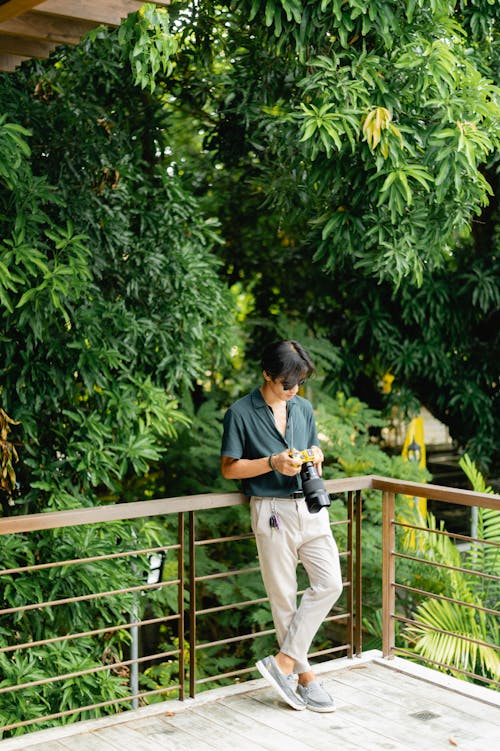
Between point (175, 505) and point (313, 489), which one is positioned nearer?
point (313, 489)

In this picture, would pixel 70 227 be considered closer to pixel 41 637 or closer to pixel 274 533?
pixel 274 533

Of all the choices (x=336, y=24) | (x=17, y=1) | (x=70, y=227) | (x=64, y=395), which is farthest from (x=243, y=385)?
(x=17, y=1)

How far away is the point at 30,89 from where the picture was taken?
18.0ft

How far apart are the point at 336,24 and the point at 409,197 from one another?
89 cm

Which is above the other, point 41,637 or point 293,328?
point 293,328

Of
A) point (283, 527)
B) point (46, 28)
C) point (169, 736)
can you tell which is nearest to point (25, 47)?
point (46, 28)

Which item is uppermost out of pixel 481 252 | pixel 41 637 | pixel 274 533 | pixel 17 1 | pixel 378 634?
pixel 17 1

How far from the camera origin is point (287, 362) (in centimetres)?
363

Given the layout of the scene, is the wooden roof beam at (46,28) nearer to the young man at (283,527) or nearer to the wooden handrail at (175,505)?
the young man at (283,527)

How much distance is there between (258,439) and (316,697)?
1.11 meters

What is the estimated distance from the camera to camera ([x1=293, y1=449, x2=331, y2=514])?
3.61m

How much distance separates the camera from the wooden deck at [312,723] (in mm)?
3439

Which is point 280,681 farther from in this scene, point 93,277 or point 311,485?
point 93,277

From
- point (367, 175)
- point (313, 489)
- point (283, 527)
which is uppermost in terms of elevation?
point (367, 175)
